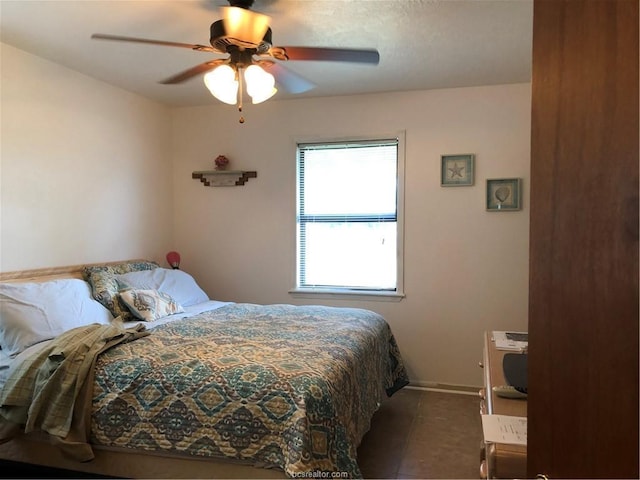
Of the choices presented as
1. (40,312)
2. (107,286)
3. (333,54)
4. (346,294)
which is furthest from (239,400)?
(346,294)

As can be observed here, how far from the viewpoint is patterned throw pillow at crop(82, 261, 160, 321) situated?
9.97 feet

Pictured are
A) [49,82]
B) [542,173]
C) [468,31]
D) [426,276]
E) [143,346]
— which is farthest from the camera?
[426,276]

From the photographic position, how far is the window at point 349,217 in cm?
398

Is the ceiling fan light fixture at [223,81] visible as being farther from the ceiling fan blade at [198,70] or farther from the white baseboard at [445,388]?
the white baseboard at [445,388]

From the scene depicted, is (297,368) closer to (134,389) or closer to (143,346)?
(134,389)

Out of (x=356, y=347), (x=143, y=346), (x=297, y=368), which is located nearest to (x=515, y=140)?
(x=356, y=347)

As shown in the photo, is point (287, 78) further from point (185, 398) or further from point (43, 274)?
point (43, 274)

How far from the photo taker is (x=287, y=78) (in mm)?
2648

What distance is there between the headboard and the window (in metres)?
1.82

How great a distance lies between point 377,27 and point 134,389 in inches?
89.1

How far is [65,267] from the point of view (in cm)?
329

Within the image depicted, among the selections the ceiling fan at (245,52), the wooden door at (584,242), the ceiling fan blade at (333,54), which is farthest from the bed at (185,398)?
the ceiling fan blade at (333,54)

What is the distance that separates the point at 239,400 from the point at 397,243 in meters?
2.37

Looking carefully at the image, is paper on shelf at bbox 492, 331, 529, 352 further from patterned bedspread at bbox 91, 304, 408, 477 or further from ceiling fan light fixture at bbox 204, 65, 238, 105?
ceiling fan light fixture at bbox 204, 65, 238, 105
